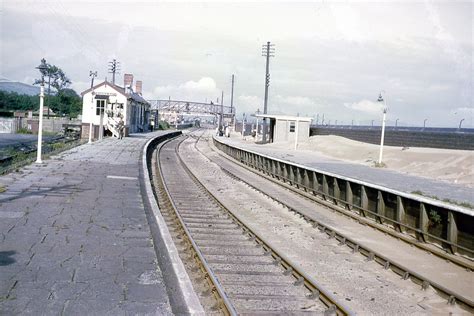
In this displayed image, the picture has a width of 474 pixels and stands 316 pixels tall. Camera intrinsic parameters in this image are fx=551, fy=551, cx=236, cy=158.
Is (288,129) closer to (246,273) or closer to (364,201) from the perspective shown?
(364,201)

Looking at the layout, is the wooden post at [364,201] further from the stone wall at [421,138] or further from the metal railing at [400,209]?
the stone wall at [421,138]

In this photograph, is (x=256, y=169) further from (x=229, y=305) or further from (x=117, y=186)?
(x=229, y=305)

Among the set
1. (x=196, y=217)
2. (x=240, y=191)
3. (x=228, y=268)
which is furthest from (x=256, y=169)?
(x=228, y=268)

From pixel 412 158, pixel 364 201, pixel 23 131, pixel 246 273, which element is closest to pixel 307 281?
pixel 246 273

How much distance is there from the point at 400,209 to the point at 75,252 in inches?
351

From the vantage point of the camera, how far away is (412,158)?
1347 inches

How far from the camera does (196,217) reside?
14.7 m

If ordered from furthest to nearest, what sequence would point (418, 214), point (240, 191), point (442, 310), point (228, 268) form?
point (240, 191), point (418, 214), point (228, 268), point (442, 310)

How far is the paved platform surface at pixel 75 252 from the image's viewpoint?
639 centimetres

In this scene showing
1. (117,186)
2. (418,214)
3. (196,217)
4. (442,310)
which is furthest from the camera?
(117,186)

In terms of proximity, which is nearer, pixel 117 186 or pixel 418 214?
pixel 418 214

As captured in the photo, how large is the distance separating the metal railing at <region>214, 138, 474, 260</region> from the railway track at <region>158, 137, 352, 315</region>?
13.9ft

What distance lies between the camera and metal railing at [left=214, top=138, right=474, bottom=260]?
12.0 metres

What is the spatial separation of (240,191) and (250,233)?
9.38 m
